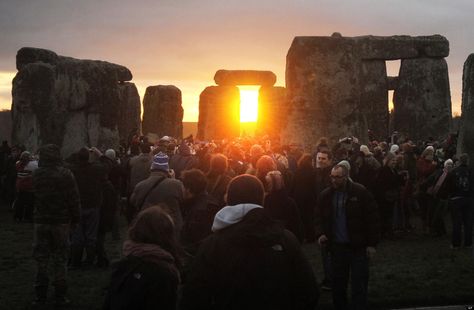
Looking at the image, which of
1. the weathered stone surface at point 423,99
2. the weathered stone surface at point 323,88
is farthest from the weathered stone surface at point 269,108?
the weathered stone surface at point 323,88

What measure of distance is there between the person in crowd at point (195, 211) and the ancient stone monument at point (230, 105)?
1369 inches

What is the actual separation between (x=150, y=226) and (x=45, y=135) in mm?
15991

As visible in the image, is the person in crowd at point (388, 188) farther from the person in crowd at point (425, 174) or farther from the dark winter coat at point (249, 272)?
the dark winter coat at point (249, 272)

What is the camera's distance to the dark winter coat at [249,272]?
424 cm

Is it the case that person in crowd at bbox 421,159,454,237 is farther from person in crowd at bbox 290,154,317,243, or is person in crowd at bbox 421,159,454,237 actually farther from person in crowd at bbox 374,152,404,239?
person in crowd at bbox 290,154,317,243

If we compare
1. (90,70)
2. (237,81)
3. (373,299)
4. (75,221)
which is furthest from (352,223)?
(237,81)

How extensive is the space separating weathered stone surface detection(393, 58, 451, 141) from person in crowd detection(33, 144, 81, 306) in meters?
25.8

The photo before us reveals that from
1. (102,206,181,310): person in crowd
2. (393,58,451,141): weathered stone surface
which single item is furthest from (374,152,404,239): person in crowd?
(393,58,451,141): weathered stone surface

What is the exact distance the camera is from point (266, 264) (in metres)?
4.27

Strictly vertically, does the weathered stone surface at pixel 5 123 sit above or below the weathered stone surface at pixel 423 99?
below

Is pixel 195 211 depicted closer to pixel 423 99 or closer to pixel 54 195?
pixel 54 195

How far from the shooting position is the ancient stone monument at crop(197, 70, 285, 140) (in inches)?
1667

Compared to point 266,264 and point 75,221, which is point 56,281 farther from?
point 266,264

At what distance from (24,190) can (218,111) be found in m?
27.0
